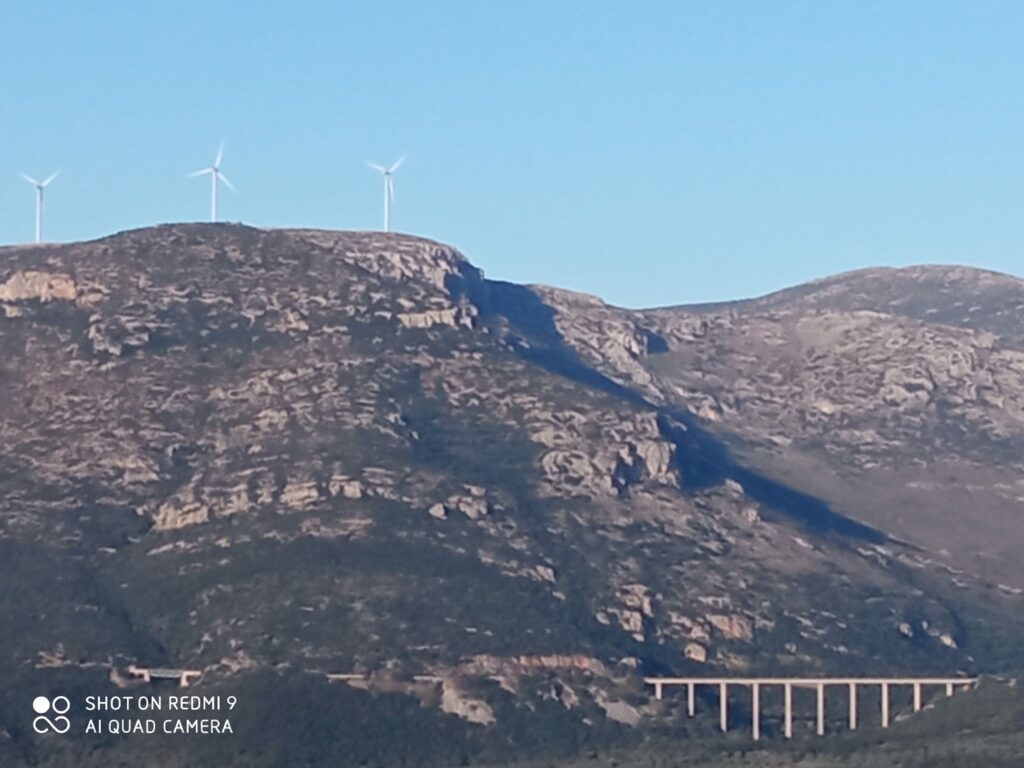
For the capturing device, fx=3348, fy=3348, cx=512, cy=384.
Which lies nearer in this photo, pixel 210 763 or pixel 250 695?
pixel 210 763

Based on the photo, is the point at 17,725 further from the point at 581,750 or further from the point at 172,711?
the point at 581,750

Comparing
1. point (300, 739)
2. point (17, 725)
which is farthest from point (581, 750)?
point (17, 725)

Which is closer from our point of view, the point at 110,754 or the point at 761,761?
the point at 761,761

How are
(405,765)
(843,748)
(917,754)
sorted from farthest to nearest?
(405,765) → (843,748) → (917,754)

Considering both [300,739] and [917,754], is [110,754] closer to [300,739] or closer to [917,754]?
[300,739]

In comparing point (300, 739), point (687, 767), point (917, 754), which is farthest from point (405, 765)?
point (917, 754)

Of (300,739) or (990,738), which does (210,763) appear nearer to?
(300,739)

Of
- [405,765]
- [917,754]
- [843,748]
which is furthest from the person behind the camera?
[405,765]

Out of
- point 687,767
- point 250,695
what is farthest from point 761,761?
point 250,695
